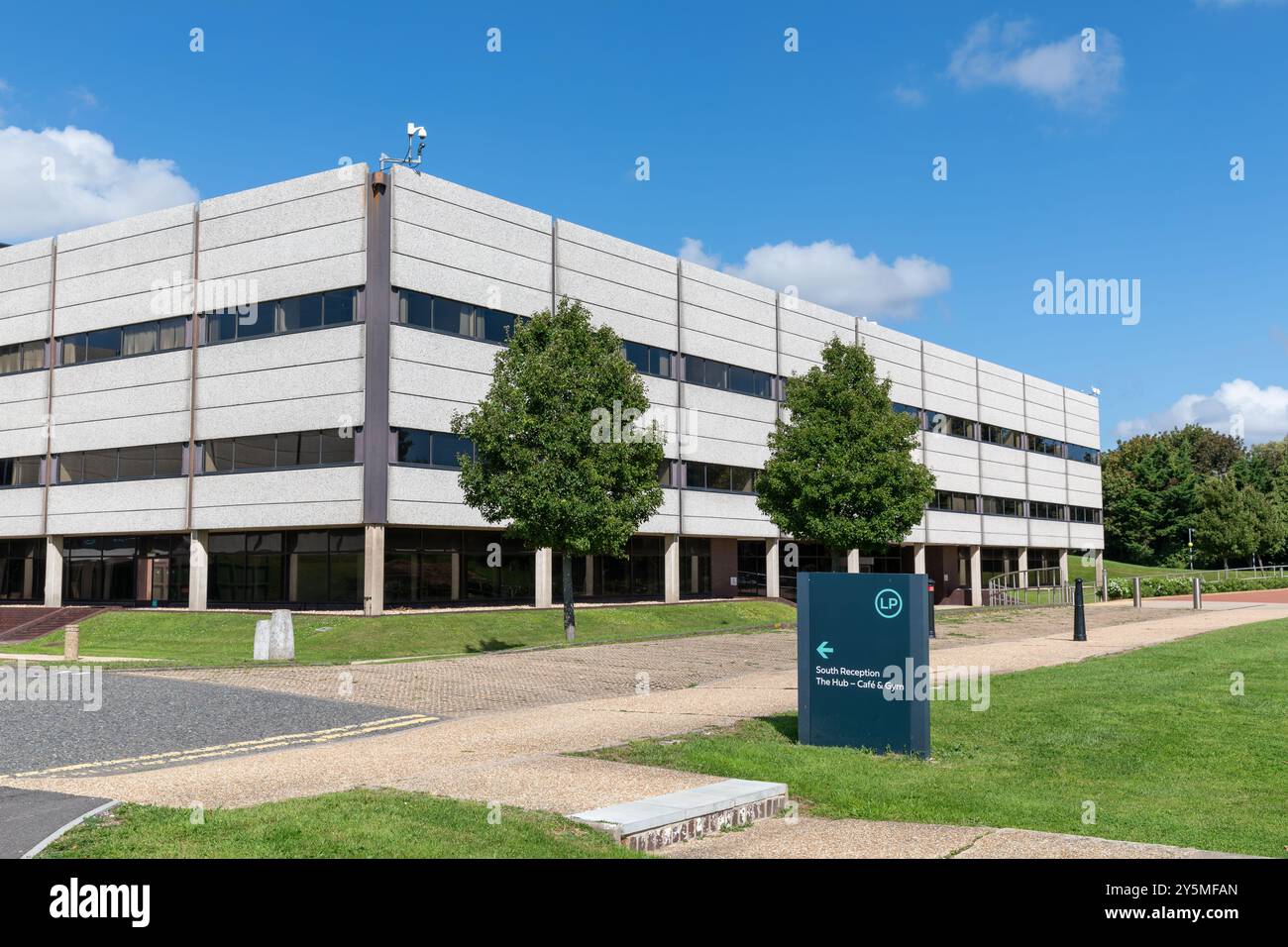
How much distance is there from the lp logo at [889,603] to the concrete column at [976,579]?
5545 centimetres

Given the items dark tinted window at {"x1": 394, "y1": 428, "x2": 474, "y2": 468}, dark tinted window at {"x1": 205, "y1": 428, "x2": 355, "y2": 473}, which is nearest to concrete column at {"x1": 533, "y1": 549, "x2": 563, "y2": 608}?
dark tinted window at {"x1": 394, "y1": 428, "x2": 474, "y2": 468}

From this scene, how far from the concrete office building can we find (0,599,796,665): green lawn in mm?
2668

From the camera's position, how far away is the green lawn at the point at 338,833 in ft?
22.9

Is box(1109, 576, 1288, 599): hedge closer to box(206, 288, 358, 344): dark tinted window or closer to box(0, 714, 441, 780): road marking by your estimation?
box(206, 288, 358, 344): dark tinted window

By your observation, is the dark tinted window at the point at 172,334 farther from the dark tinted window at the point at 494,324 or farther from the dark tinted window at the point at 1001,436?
the dark tinted window at the point at 1001,436

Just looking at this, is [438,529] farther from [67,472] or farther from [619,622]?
[67,472]

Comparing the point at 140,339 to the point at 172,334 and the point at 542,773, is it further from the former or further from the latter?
the point at 542,773

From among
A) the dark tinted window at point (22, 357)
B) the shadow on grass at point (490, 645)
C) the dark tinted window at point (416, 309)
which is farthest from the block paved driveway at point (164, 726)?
the dark tinted window at point (22, 357)

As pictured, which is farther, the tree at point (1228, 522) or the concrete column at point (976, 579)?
the tree at point (1228, 522)

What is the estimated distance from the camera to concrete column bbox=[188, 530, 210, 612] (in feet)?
130

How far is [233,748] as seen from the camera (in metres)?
12.6

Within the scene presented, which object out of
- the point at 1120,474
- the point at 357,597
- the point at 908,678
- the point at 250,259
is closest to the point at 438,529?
the point at 357,597

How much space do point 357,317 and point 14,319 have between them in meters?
19.3

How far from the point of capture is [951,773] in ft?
34.4
